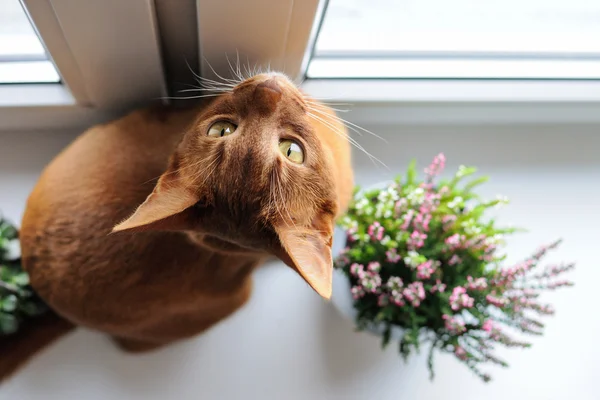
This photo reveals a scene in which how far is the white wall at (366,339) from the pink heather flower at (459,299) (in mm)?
245

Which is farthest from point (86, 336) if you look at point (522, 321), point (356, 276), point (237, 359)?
point (522, 321)

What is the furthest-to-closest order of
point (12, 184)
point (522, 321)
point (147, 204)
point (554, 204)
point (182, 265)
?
1. point (554, 204)
2. point (12, 184)
3. point (522, 321)
4. point (182, 265)
5. point (147, 204)

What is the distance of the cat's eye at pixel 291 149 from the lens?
662mm

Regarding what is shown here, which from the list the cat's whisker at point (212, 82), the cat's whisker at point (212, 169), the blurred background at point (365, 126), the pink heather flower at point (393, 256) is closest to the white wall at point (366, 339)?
the blurred background at point (365, 126)

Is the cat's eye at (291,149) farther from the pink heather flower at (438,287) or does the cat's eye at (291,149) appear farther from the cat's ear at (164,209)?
the pink heather flower at (438,287)

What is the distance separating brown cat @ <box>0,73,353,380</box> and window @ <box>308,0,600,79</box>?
0.18 metres

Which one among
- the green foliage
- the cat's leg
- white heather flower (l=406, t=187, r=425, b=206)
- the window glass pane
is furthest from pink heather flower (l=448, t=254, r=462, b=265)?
the green foliage

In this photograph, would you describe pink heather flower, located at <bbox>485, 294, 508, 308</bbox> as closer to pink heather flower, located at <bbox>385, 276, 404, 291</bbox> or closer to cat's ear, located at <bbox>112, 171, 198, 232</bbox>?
pink heather flower, located at <bbox>385, 276, 404, 291</bbox>

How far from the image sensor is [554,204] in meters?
1.10

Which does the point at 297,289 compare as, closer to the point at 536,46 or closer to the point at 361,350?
the point at 361,350

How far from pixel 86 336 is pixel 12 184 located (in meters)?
0.31

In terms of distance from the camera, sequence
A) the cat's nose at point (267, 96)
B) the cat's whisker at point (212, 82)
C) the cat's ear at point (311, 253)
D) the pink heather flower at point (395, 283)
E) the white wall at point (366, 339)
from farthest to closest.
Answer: the white wall at point (366, 339) < the pink heather flower at point (395, 283) < the cat's whisker at point (212, 82) < the cat's nose at point (267, 96) < the cat's ear at point (311, 253)

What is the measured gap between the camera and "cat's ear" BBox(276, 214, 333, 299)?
1.74 ft

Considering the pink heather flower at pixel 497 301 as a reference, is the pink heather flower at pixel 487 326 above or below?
below
